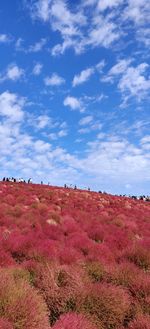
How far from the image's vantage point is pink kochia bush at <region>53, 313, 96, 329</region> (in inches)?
256

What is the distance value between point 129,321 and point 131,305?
435 millimetres

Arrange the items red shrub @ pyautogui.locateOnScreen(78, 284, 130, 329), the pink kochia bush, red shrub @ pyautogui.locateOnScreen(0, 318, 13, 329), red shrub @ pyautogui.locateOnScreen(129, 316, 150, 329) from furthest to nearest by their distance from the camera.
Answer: red shrub @ pyautogui.locateOnScreen(78, 284, 130, 329) → red shrub @ pyautogui.locateOnScreen(129, 316, 150, 329) → the pink kochia bush → red shrub @ pyautogui.locateOnScreen(0, 318, 13, 329)

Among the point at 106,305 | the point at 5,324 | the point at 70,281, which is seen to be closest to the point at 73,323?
the point at 5,324

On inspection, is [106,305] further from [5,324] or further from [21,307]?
[5,324]

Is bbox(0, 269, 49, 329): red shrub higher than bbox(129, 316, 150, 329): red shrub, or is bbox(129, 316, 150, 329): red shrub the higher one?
bbox(0, 269, 49, 329): red shrub

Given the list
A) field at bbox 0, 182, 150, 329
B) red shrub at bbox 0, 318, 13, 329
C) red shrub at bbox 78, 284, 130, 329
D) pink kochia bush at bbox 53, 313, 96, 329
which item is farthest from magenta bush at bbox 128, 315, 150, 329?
red shrub at bbox 0, 318, 13, 329

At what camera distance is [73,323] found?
6.59 m

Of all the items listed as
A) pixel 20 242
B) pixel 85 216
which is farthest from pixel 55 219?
pixel 20 242

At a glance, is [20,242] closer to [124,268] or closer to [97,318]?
[124,268]

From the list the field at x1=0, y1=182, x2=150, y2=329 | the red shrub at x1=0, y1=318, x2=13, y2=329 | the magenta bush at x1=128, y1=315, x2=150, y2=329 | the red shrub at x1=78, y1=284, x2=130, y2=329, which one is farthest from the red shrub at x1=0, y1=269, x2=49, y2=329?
the magenta bush at x1=128, y1=315, x2=150, y2=329

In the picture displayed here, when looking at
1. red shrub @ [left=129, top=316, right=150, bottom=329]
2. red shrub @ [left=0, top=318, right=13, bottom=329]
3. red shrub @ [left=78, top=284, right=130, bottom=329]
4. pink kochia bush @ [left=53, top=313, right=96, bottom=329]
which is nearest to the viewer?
red shrub @ [left=0, top=318, right=13, bottom=329]

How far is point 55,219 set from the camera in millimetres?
19297

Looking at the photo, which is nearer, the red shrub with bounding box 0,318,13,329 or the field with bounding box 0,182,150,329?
the red shrub with bounding box 0,318,13,329

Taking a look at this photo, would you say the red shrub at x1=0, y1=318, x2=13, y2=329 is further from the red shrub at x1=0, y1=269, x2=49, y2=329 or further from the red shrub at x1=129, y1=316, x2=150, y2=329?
the red shrub at x1=129, y1=316, x2=150, y2=329
